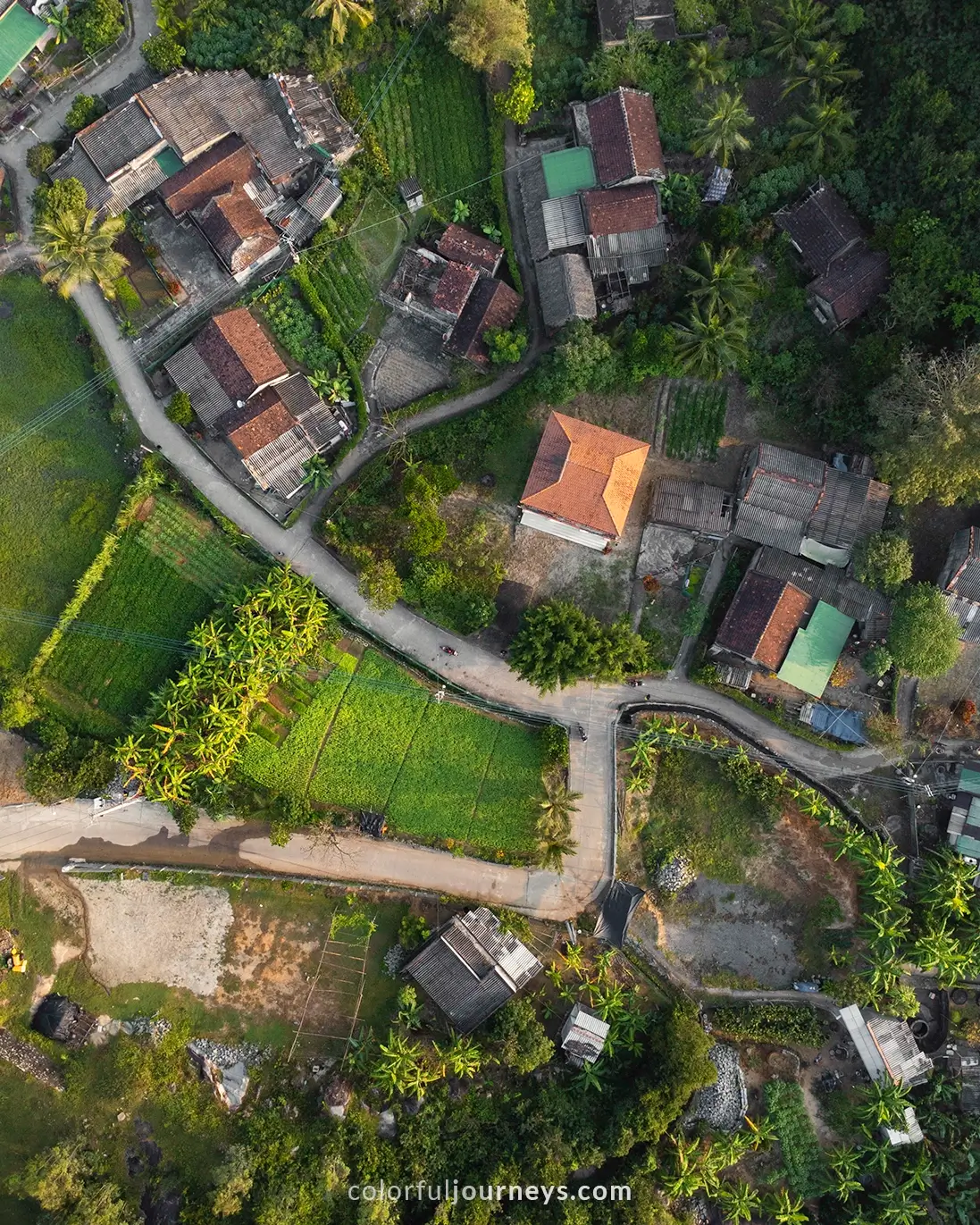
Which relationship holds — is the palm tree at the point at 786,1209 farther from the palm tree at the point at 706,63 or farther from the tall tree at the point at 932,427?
the palm tree at the point at 706,63

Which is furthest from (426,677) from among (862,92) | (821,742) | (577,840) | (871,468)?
(862,92)

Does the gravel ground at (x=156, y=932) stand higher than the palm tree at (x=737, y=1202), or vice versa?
the gravel ground at (x=156, y=932)

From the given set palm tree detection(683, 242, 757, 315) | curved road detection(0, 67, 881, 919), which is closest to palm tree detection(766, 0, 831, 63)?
palm tree detection(683, 242, 757, 315)

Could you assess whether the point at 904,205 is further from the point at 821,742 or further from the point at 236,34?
the point at 236,34

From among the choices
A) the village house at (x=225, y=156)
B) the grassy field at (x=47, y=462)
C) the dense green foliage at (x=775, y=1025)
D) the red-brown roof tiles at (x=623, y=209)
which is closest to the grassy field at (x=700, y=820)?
the dense green foliage at (x=775, y=1025)

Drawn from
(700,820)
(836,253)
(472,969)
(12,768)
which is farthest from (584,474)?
(12,768)

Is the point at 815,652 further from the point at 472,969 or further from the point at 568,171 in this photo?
the point at 568,171
